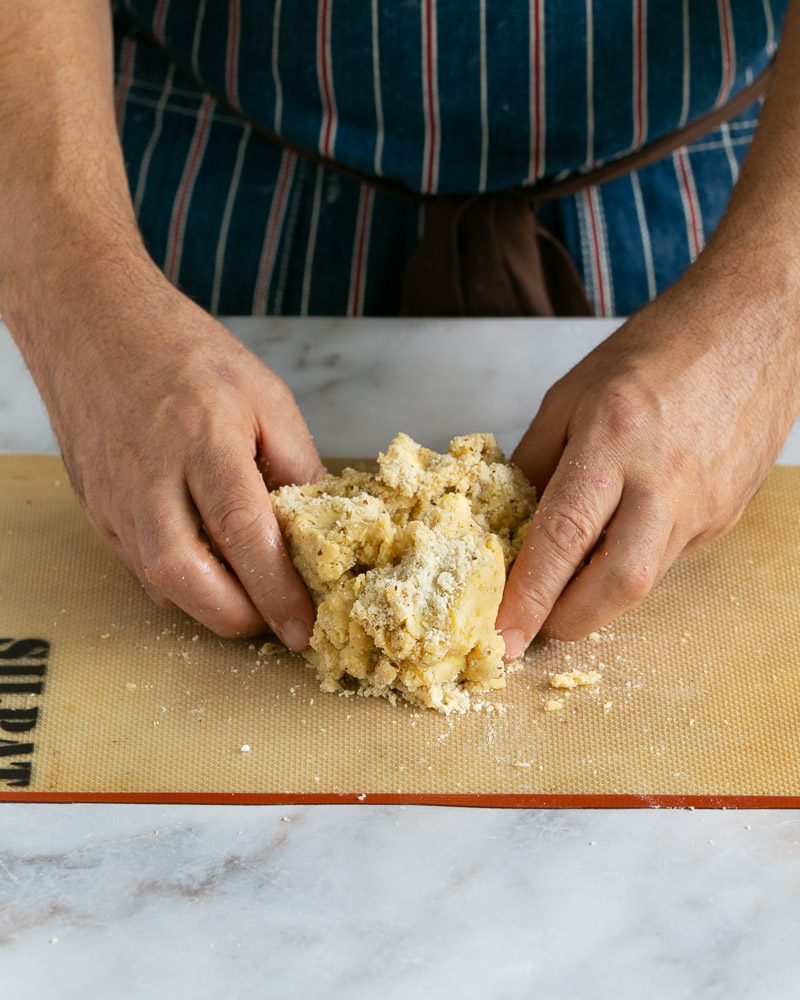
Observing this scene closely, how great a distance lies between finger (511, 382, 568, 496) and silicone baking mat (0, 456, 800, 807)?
6.6 inches

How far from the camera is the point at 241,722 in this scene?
1.09 m

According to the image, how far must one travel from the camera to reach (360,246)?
1693mm

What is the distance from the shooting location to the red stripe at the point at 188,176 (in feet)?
5.55

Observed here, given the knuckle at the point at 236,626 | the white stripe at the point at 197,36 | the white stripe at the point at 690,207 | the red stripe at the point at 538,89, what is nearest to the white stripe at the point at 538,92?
the red stripe at the point at 538,89

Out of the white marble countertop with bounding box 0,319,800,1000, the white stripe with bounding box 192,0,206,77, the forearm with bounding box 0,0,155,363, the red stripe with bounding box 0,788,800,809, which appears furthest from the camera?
the white stripe with bounding box 192,0,206,77

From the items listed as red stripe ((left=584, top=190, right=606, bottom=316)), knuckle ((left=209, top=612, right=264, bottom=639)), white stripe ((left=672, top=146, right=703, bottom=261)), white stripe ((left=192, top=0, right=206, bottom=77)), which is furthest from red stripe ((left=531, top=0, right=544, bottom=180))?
knuckle ((left=209, top=612, right=264, bottom=639))

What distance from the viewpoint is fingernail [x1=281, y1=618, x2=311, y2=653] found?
1.11 m

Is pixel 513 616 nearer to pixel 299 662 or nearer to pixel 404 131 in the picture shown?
pixel 299 662

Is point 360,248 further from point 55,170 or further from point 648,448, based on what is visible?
point 648,448

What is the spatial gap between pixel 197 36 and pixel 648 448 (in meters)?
0.91

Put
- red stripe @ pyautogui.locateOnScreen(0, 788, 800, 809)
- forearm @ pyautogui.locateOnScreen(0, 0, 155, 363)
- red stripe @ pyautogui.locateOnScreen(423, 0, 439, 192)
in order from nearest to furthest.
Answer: red stripe @ pyautogui.locateOnScreen(0, 788, 800, 809) < forearm @ pyautogui.locateOnScreen(0, 0, 155, 363) < red stripe @ pyautogui.locateOnScreen(423, 0, 439, 192)

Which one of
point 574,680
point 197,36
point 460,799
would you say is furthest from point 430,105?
point 460,799

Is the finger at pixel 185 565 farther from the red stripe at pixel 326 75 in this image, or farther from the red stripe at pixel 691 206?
the red stripe at pixel 691 206

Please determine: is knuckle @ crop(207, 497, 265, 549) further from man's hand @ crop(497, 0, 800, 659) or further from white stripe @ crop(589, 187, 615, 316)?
white stripe @ crop(589, 187, 615, 316)
